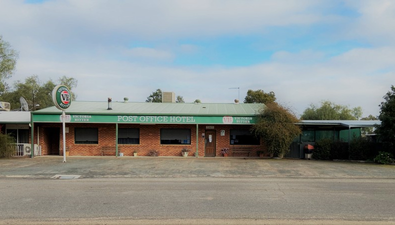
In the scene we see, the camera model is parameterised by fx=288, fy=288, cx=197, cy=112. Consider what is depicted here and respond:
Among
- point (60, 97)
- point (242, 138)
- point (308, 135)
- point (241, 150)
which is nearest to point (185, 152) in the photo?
point (241, 150)

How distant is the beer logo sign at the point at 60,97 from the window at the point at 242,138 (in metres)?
11.2

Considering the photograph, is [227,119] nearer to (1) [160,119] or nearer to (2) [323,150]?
(1) [160,119]

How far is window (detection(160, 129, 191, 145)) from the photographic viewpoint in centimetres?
2089

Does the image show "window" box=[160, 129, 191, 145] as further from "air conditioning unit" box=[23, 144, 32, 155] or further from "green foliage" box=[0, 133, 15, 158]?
"green foliage" box=[0, 133, 15, 158]

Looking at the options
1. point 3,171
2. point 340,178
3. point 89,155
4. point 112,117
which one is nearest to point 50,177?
point 3,171

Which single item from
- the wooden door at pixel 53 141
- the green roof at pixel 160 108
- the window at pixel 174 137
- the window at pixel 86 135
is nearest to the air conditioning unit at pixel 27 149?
the wooden door at pixel 53 141

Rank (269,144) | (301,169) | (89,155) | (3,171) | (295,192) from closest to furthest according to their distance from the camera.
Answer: (295,192)
(3,171)
(301,169)
(269,144)
(89,155)

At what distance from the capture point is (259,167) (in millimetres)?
14672

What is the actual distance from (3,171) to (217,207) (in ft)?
36.7

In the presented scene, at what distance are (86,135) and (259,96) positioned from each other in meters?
33.0

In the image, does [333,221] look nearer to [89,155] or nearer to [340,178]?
[340,178]

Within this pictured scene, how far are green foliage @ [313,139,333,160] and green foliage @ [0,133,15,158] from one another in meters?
19.8

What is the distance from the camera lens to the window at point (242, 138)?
20.9m

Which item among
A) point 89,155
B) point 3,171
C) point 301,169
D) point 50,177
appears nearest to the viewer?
point 50,177
